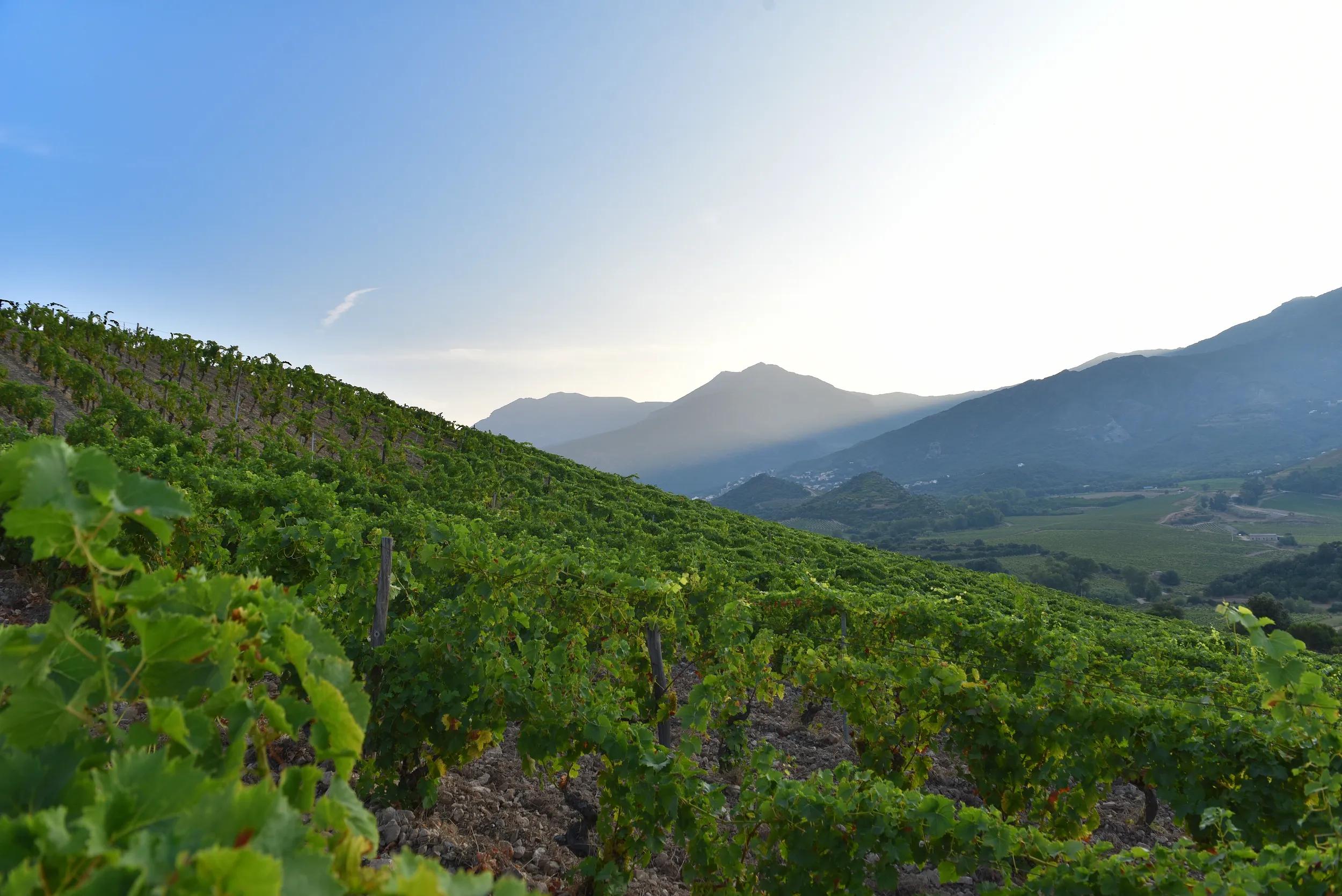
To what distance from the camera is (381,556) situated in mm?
5461

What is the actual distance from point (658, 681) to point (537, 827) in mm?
1691

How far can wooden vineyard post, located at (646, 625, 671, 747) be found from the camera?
20.4ft

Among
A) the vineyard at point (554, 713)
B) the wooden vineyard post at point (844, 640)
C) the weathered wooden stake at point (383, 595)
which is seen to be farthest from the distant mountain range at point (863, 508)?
the weathered wooden stake at point (383, 595)

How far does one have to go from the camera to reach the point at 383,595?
5469 mm

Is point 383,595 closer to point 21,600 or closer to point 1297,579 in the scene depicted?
point 21,600

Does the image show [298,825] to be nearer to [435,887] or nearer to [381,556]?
[435,887]

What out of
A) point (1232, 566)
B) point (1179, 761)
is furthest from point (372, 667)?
point (1232, 566)

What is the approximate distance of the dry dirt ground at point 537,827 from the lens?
4.53 m

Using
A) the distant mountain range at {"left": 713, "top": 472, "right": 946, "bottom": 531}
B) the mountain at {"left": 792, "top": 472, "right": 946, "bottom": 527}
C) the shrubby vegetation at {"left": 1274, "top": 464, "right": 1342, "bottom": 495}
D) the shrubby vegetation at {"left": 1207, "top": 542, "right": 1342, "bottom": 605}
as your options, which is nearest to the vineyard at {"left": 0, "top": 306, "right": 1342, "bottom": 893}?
the shrubby vegetation at {"left": 1207, "top": 542, "right": 1342, "bottom": 605}

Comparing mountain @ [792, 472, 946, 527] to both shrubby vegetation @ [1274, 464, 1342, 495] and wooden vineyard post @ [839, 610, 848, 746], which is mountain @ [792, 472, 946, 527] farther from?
wooden vineyard post @ [839, 610, 848, 746]

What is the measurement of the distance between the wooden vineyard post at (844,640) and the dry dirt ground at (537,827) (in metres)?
0.59

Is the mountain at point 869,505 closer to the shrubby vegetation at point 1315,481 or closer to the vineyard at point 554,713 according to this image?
the shrubby vegetation at point 1315,481

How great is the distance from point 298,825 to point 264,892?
211 millimetres

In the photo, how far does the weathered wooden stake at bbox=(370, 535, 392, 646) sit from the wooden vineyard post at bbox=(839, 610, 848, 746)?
5.21 meters
